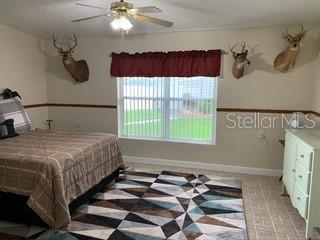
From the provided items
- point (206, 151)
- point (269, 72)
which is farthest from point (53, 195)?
point (269, 72)

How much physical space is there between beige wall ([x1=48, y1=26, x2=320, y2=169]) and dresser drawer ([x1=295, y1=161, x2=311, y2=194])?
1.36 meters

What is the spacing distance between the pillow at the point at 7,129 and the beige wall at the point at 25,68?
3.12 ft

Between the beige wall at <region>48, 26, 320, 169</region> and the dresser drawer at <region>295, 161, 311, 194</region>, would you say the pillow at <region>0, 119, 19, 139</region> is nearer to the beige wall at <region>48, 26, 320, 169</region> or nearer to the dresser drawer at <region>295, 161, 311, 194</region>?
the beige wall at <region>48, 26, 320, 169</region>

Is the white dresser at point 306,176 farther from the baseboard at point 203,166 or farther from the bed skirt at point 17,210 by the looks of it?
the bed skirt at point 17,210

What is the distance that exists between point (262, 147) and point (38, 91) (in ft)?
13.3

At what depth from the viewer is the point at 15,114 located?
370 cm

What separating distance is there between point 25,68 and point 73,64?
845mm

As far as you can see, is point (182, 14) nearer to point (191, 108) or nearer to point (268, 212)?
point (191, 108)

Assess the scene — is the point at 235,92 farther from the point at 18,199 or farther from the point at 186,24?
the point at 18,199

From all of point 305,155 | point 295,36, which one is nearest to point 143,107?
point 295,36

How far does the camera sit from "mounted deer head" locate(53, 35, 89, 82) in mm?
4445

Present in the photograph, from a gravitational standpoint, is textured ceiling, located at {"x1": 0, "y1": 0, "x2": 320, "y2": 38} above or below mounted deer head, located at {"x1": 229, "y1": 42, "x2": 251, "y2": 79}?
above

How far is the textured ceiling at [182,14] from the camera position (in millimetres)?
3020

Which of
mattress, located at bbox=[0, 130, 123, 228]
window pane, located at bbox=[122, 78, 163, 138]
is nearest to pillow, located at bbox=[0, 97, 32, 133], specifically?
mattress, located at bbox=[0, 130, 123, 228]
